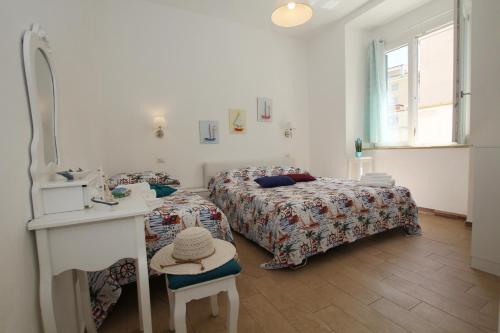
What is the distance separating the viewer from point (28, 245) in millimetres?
976

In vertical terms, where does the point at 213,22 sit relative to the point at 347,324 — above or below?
above

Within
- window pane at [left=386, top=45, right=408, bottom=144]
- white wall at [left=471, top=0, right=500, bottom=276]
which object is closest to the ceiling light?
white wall at [left=471, top=0, right=500, bottom=276]

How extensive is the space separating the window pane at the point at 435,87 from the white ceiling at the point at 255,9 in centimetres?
121

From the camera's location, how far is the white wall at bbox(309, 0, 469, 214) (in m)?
3.33

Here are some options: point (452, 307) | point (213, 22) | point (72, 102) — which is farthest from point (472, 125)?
point (213, 22)

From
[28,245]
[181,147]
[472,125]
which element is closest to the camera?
[28,245]

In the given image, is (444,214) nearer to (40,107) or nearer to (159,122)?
(159,122)

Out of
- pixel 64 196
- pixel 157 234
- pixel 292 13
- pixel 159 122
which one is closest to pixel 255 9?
pixel 292 13

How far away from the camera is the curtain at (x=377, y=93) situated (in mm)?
4062

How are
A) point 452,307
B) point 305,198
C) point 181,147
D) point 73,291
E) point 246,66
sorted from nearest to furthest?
point 73,291, point 452,307, point 305,198, point 181,147, point 246,66

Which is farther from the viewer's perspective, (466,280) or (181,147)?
(181,147)

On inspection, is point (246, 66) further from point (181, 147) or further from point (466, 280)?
point (466, 280)

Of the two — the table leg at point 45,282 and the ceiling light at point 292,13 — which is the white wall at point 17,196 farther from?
the ceiling light at point 292,13

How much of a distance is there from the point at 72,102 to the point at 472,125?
3268 mm
